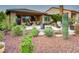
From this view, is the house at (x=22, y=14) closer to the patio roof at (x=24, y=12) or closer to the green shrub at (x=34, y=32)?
the patio roof at (x=24, y=12)

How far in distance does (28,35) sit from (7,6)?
1.37 ft

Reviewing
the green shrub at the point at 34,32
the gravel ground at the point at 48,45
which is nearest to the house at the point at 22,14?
the green shrub at the point at 34,32

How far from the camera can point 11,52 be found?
2592 millimetres

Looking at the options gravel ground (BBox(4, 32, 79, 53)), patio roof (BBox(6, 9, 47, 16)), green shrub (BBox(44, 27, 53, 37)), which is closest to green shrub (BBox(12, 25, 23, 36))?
gravel ground (BBox(4, 32, 79, 53))

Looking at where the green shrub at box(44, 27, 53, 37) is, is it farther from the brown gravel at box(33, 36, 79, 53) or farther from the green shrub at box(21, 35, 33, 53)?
the green shrub at box(21, 35, 33, 53)

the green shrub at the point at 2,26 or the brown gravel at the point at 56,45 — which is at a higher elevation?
the green shrub at the point at 2,26

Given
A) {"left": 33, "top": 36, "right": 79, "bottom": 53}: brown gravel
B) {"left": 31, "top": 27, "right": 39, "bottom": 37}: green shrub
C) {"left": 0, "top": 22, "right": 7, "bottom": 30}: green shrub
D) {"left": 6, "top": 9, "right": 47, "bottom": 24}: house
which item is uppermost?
{"left": 6, "top": 9, "right": 47, "bottom": 24}: house

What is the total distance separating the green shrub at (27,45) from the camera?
2.51 meters

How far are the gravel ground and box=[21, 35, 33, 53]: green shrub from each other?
0.06m

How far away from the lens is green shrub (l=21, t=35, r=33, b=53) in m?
2.51

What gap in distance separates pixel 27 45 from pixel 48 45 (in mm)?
255

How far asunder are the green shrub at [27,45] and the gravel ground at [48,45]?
0.06 m
